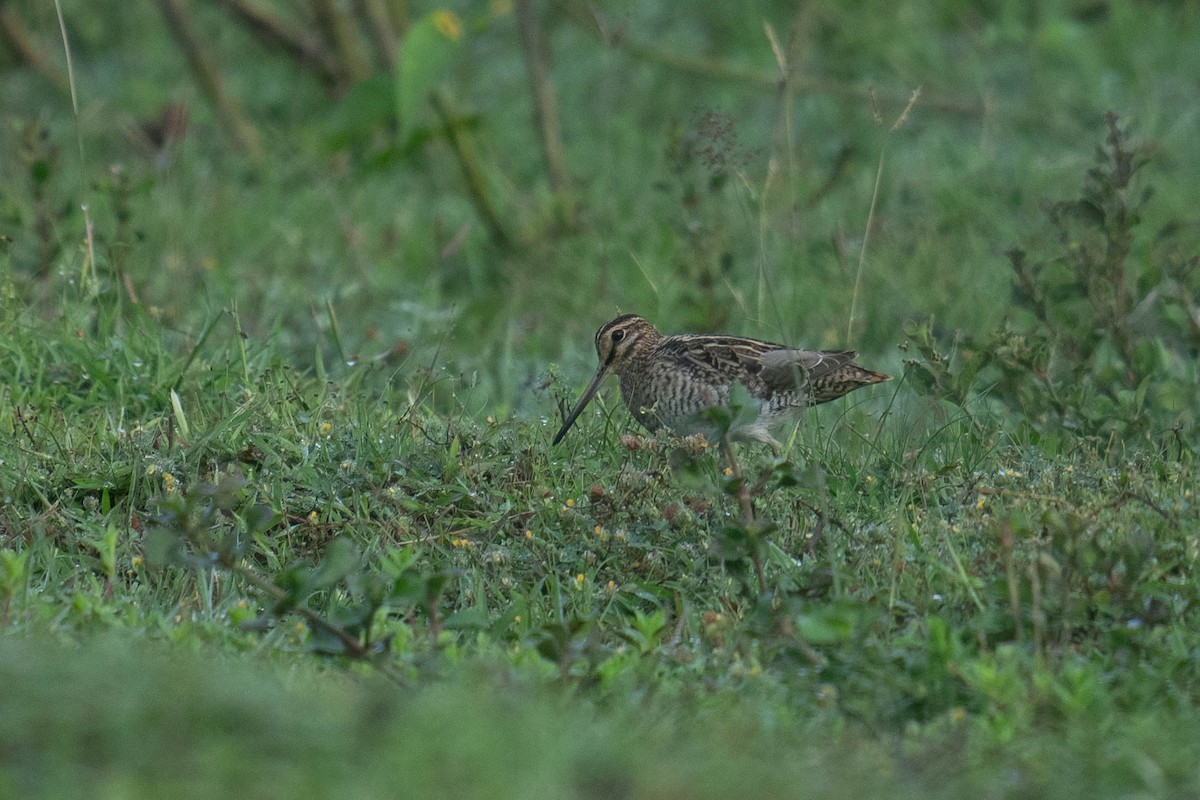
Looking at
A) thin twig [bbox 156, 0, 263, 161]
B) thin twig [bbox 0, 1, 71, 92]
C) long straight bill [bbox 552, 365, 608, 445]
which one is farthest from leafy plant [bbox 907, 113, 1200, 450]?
thin twig [bbox 0, 1, 71, 92]

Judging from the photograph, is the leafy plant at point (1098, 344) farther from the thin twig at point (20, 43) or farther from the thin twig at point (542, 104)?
the thin twig at point (20, 43)

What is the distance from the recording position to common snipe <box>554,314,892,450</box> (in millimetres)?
5680

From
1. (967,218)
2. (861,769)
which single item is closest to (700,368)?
(861,769)

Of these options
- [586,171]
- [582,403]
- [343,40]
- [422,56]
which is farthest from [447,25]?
[582,403]

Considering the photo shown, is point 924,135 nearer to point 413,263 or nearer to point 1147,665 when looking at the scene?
point 413,263

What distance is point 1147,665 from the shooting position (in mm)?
3855

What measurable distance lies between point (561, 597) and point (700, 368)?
156cm

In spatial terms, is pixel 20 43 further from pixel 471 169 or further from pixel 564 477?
pixel 564 477

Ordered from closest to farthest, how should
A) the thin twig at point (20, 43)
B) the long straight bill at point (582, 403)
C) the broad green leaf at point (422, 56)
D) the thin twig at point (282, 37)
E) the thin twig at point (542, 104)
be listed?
1. the long straight bill at point (582, 403)
2. the broad green leaf at point (422, 56)
3. the thin twig at point (542, 104)
4. the thin twig at point (20, 43)
5. the thin twig at point (282, 37)

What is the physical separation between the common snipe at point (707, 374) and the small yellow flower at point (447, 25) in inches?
95.8

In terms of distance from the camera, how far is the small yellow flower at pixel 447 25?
7.93 metres

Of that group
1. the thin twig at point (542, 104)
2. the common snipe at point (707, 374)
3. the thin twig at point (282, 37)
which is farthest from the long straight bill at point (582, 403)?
the thin twig at point (282, 37)

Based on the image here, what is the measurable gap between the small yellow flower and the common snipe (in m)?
2.43

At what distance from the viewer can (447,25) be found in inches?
314
